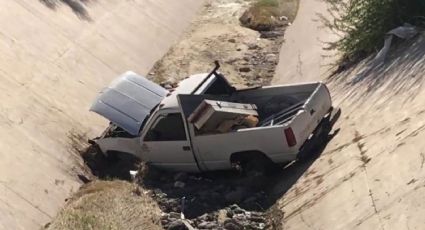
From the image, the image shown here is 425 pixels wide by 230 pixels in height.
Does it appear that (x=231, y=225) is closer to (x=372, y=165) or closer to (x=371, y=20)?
(x=372, y=165)

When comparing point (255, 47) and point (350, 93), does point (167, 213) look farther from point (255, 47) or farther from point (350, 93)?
point (255, 47)

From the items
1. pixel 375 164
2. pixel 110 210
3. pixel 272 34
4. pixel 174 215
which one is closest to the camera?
pixel 375 164

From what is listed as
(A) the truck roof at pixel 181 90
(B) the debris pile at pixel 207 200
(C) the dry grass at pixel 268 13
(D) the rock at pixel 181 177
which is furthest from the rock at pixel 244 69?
(D) the rock at pixel 181 177

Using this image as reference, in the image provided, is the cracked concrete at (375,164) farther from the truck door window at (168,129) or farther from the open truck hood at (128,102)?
the open truck hood at (128,102)

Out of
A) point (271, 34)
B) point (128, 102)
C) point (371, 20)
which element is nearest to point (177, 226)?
point (128, 102)

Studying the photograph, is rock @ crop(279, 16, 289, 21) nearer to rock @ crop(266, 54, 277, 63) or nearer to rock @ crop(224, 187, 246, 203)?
rock @ crop(266, 54, 277, 63)

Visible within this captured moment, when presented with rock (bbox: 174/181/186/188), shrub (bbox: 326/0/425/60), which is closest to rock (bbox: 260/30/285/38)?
shrub (bbox: 326/0/425/60)
